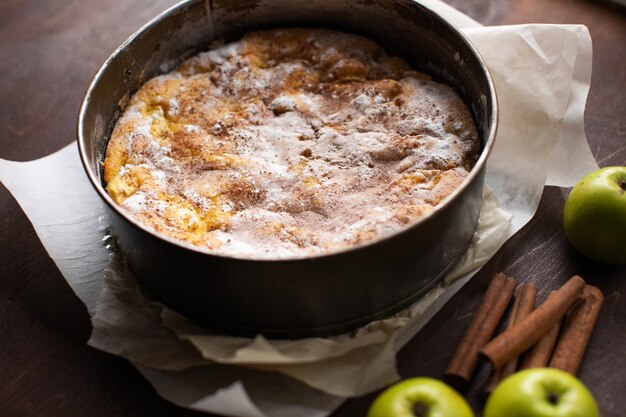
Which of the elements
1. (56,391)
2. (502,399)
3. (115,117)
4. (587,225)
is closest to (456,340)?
(502,399)

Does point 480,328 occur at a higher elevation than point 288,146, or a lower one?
lower

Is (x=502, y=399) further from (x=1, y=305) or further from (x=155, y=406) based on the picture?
(x=1, y=305)

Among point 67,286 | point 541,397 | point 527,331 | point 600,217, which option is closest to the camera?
point 541,397

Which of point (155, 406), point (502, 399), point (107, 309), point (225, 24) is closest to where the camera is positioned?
point (502, 399)

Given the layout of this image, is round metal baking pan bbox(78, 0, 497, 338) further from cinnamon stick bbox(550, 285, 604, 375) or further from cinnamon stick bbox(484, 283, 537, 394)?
cinnamon stick bbox(550, 285, 604, 375)

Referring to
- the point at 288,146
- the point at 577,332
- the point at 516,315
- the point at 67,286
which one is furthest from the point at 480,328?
the point at 67,286

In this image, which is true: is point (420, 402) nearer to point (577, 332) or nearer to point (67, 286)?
point (577, 332)

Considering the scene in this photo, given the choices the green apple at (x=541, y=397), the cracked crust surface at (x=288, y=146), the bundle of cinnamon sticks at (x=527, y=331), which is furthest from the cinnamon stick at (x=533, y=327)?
the cracked crust surface at (x=288, y=146)
